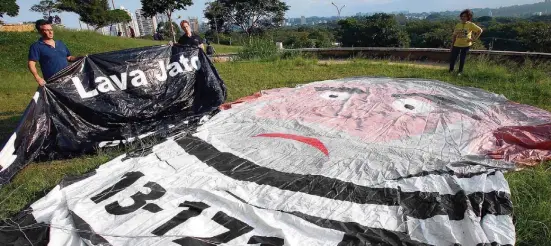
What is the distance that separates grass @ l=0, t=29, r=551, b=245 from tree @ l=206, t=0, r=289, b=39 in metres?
22.1

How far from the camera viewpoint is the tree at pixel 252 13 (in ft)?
105

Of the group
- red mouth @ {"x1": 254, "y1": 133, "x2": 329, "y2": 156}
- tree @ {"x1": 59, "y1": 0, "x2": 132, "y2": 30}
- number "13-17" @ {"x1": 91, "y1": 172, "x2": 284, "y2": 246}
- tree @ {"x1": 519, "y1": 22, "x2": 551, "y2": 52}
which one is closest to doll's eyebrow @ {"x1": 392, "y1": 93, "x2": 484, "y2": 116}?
red mouth @ {"x1": 254, "y1": 133, "x2": 329, "y2": 156}

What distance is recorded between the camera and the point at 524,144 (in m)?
3.19

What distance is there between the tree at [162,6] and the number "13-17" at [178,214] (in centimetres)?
2017

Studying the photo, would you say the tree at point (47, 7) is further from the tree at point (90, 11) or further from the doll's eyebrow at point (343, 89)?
the doll's eyebrow at point (343, 89)

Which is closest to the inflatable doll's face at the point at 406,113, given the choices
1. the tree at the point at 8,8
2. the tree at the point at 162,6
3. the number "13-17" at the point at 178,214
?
the number "13-17" at the point at 178,214

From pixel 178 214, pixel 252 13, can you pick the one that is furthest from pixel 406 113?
pixel 252 13

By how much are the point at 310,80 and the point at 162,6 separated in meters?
18.3

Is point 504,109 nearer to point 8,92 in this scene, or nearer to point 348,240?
point 348,240

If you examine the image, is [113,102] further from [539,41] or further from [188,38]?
[539,41]

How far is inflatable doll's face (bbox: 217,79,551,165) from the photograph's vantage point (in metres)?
3.44

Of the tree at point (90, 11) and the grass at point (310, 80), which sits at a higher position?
the tree at point (90, 11)

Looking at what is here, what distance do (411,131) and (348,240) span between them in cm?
193

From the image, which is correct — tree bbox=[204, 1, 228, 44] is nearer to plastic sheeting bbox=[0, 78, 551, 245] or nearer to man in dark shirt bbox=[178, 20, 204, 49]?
man in dark shirt bbox=[178, 20, 204, 49]
